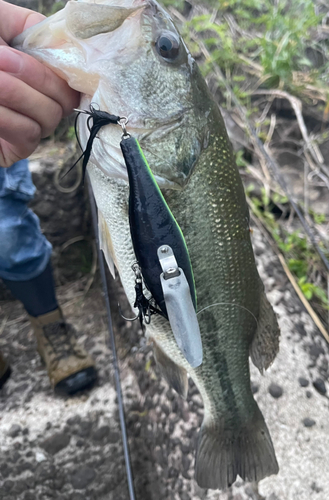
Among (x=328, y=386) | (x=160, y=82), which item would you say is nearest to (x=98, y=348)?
(x=328, y=386)

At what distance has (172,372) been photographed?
1.20 meters

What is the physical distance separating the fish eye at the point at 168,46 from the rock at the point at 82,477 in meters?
1.70

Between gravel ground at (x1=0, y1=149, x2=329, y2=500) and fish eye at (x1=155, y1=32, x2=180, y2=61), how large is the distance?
1349 millimetres

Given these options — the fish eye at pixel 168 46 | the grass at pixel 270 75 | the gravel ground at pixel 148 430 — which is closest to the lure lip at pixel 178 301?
the fish eye at pixel 168 46

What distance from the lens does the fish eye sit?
85cm

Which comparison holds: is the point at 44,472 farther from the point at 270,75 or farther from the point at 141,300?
the point at 270,75

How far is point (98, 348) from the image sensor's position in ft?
6.84

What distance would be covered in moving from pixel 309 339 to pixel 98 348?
118 cm

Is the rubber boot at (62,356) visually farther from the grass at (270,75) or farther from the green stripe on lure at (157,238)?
the grass at (270,75)

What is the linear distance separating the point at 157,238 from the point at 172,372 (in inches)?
26.6

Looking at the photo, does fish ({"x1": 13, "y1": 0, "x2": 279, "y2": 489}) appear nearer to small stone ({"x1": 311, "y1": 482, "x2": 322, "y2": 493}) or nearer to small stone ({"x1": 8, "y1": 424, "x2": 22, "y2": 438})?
small stone ({"x1": 311, "y1": 482, "x2": 322, "y2": 493})

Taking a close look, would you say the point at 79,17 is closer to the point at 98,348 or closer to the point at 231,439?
the point at 231,439

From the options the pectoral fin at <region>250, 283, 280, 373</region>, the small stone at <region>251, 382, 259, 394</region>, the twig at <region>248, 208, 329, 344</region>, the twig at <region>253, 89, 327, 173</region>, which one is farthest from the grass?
the pectoral fin at <region>250, 283, 280, 373</region>

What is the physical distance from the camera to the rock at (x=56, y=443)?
1612 millimetres
